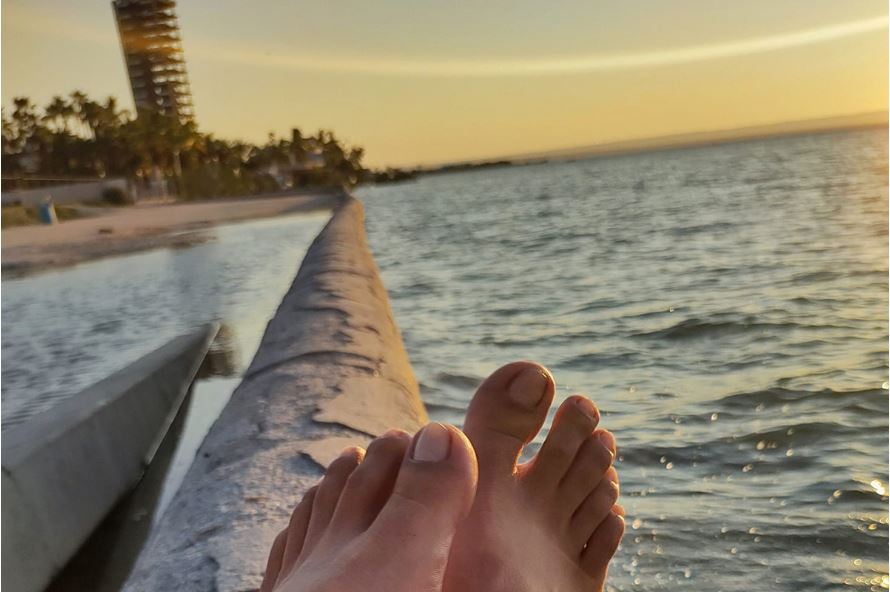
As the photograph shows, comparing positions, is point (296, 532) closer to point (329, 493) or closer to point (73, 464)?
point (329, 493)

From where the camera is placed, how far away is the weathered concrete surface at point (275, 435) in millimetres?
1199

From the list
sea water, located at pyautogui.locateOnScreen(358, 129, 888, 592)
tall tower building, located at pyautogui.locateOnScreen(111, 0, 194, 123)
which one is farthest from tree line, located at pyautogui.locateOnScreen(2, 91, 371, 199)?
sea water, located at pyautogui.locateOnScreen(358, 129, 888, 592)

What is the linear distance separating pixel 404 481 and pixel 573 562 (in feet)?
1.46

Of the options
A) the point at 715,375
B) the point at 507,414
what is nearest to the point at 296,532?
the point at 507,414

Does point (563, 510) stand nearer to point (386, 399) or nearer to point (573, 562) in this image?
point (573, 562)

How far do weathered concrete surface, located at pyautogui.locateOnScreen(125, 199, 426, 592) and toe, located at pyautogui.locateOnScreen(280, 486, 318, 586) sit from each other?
0.05 meters

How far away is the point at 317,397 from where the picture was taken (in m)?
1.79

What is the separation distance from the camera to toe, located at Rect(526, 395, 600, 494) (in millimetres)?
1446

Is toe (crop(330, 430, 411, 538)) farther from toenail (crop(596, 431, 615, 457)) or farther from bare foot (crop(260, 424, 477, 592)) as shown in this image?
toenail (crop(596, 431, 615, 457))

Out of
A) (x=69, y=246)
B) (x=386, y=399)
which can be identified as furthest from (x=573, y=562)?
(x=69, y=246)

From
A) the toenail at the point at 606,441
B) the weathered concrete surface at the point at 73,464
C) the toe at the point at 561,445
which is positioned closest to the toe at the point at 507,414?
the toe at the point at 561,445

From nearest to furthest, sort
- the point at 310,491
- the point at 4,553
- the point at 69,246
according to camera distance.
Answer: the point at 310,491 → the point at 4,553 → the point at 69,246

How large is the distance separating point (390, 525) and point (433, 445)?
104mm

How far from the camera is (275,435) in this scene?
1575 millimetres
